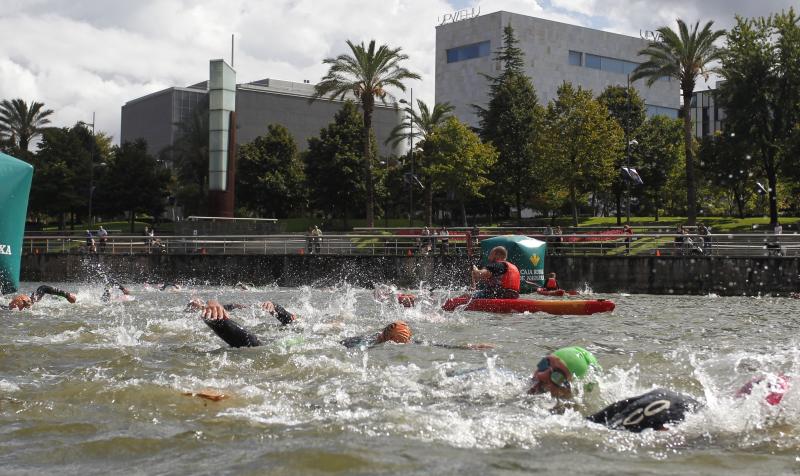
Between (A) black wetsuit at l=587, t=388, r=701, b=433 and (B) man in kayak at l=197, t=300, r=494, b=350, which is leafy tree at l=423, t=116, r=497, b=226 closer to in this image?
(B) man in kayak at l=197, t=300, r=494, b=350

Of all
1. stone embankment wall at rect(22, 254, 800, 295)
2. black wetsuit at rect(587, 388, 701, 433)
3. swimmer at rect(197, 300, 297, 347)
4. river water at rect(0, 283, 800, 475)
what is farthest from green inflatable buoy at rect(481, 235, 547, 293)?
black wetsuit at rect(587, 388, 701, 433)

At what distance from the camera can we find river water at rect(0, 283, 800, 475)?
564cm

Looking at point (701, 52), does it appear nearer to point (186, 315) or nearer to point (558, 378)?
point (186, 315)

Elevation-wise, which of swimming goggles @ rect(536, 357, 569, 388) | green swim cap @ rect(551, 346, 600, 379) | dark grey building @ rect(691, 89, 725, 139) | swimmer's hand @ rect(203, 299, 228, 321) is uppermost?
dark grey building @ rect(691, 89, 725, 139)

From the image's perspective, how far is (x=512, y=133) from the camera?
53000 millimetres

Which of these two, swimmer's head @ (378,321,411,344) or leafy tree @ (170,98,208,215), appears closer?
swimmer's head @ (378,321,411,344)

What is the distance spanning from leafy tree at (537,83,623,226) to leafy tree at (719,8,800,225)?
6.85m

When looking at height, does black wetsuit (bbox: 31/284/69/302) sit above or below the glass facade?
below

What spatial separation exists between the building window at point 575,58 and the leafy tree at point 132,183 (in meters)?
37.3

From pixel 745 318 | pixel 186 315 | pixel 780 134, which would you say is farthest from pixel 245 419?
pixel 780 134

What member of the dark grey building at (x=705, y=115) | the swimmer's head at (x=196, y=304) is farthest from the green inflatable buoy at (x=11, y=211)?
the dark grey building at (x=705, y=115)

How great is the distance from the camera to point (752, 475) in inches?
211

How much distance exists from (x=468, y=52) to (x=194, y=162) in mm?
26467

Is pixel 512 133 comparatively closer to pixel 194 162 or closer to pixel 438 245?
pixel 438 245
